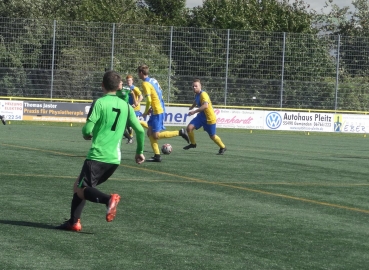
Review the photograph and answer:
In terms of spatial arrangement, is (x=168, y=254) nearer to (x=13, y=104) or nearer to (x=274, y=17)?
(x=13, y=104)

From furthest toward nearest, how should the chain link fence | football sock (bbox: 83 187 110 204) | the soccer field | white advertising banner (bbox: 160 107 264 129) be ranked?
white advertising banner (bbox: 160 107 264 129)
the chain link fence
football sock (bbox: 83 187 110 204)
the soccer field

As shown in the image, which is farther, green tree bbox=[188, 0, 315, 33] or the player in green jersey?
green tree bbox=[188, 0, 315, 33]

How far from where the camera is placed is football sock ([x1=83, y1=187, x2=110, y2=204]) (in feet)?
27.1

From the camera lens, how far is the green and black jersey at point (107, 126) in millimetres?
8391

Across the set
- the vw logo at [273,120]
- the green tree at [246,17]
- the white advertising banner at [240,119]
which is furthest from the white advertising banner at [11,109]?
the green tree at [246,17]

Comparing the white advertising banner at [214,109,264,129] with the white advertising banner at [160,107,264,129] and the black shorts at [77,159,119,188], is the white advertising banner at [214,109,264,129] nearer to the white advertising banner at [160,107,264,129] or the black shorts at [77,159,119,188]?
the white advertising banner at [160,107,264,129]

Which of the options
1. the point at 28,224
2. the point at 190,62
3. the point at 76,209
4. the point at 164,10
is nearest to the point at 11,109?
the point at 190,62

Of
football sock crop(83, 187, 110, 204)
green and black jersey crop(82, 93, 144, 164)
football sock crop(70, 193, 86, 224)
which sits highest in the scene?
green and black jersey crop(82, 93, 144, 164)

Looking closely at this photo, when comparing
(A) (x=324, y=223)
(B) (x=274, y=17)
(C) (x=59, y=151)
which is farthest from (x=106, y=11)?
(A) (x=324, y=223)

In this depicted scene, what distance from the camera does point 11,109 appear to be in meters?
35.6

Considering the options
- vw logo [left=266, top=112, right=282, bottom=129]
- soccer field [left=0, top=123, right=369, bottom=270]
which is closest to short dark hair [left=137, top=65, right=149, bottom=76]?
soccer field [left=0, top=123, right=369, bottom=270]

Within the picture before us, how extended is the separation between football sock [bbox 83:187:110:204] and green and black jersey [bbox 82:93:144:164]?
33 centimetres

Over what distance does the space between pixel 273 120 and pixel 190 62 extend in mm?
4673

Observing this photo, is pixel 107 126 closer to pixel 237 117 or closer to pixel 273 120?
pixel 237 117
